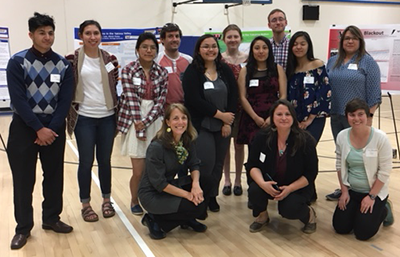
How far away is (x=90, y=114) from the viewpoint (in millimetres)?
2799

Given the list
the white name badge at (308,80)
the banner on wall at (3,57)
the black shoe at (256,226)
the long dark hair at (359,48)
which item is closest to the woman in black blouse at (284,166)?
the black shoe at (256,226)

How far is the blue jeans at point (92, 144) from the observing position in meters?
2.82

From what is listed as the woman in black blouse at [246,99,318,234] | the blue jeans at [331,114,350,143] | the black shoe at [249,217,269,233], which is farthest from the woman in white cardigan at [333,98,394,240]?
the black shoe at [249,217,269,233]

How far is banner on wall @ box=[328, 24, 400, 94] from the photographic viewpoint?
187 inches

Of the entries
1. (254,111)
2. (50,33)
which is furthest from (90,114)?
(254,111)

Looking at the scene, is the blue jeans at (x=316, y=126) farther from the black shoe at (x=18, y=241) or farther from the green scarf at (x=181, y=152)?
the black shoe at (x=18, y=241)

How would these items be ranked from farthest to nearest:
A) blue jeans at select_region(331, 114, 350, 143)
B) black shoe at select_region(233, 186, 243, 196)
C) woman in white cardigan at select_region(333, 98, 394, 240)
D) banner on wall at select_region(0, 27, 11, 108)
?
banner on wall at select_region(0, 27, 11, 108) < black shoe at select_region(233, 186, 243, 196) < blue jeans at select_region(331, 114, 350, 143) < woman in white cardigan at select_region(333, 98, 394, 240)

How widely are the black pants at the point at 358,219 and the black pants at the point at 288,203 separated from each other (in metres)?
0.25

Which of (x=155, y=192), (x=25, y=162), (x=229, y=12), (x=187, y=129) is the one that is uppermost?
(x=229, y=12)

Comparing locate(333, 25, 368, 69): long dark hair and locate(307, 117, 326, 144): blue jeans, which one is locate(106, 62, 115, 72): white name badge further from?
locate(333, 25, 368, 69): long dark hair

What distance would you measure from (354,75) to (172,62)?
1.57 metres

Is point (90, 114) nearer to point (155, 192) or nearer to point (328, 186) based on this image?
point (155, 192)

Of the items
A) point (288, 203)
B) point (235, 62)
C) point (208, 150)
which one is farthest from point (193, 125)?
point (288, 203)

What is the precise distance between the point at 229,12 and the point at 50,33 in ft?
26.4
